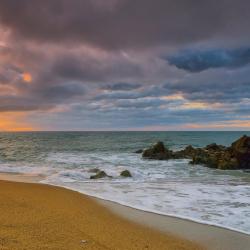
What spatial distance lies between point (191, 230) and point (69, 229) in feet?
8.57

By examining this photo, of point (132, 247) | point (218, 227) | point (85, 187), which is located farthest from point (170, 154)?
point (132, 247)

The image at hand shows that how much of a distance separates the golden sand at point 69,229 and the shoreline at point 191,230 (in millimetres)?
272

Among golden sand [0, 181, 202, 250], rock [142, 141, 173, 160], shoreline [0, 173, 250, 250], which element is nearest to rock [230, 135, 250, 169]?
rock [142, 141, 173, 160]

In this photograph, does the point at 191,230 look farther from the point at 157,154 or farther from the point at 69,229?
the point at 157,154

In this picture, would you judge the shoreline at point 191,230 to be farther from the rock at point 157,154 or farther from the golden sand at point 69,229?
the rock at point 157,154

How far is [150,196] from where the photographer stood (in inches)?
402

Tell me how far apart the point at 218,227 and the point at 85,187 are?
21.2ft

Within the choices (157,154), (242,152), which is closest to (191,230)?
(242,152)

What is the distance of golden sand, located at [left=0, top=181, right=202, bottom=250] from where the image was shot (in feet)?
16.8

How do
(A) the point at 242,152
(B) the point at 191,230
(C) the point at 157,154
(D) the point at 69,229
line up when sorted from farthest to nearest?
1. (C) the point at 157,154
2. (A) the point at 242,152
3. (B) the point at 191,230
4. (D) the point at 69,229

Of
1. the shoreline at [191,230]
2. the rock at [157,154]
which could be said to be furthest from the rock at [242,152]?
the shoreline at [191,230]

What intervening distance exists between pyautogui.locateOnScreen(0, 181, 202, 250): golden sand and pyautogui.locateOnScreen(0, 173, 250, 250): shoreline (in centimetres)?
27

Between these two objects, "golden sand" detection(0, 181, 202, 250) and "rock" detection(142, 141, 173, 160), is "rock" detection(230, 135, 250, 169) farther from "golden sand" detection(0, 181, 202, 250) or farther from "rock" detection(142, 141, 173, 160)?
"golden sand" detection(0, 181, 202, 250)

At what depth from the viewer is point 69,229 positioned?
6008 mm
